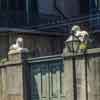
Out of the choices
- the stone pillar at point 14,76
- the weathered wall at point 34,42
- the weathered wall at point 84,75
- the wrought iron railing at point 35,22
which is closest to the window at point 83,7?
the wrought iron railing at point 35,22

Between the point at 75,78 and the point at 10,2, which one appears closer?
the point at 75,78

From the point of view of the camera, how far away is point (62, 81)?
546 inches

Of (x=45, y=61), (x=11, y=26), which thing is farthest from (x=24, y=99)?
(x=11, y=26)

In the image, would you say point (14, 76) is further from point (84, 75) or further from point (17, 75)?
point (84, 75)

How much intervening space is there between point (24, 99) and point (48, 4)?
8.14 m

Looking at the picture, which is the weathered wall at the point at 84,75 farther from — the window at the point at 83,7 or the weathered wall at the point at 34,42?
the window at the point at 83,7

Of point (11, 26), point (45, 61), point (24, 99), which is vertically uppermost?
point (11, 26)

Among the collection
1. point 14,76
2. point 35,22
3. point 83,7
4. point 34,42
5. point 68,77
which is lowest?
point 68,77

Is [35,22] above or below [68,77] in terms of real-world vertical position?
above

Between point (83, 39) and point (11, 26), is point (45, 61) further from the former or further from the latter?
point (11, 26)

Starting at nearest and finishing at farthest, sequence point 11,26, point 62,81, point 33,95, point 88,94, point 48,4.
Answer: point 88,94 → point 62,81 → point 33,95 → point 11,26 → point 48,4

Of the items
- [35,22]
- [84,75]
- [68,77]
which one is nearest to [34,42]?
[35,22]

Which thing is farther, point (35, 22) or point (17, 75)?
point (35, 22)

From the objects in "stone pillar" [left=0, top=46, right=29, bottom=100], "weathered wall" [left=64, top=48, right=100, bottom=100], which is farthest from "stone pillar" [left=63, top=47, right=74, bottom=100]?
"stone pillar" [left=0, top=46, right=29, bottom=100]
